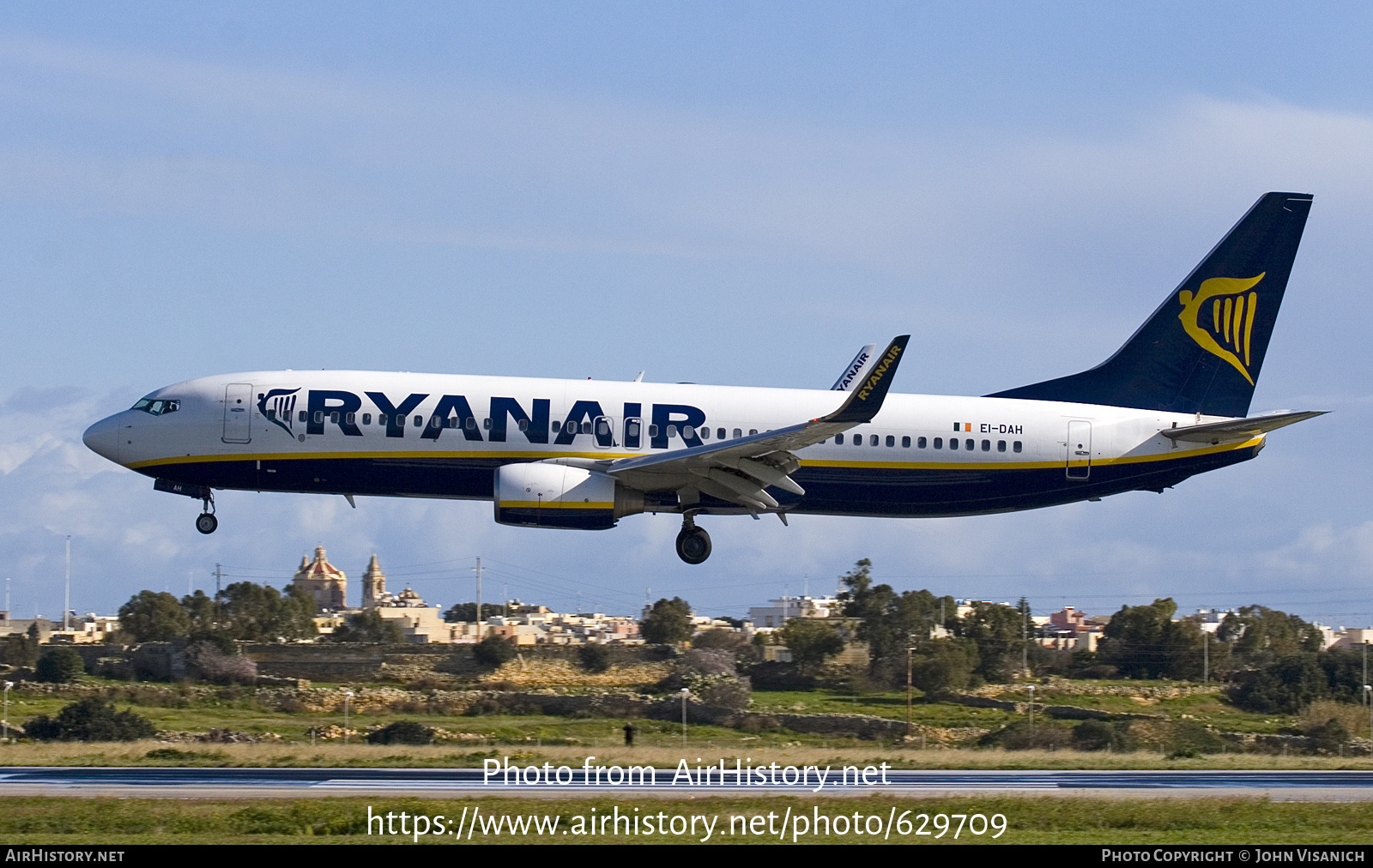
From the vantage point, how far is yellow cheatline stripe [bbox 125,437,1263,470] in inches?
1578

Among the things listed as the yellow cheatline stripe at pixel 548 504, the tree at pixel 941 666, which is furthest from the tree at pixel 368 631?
the yellow cheatline stripe at pixel 548 504

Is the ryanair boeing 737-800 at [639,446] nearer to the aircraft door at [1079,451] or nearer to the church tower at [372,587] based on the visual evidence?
the aircraft door at [1079,451]

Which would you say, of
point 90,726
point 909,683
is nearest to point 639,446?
point 90,726

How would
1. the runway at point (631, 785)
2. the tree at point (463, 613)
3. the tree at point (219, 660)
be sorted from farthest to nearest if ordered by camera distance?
1. the tree at point (463, 613)
2. the tree at point (219, 660)
3. the runway at point (631, 785)

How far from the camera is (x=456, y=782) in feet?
114

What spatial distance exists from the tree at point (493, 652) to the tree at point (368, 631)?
596 centimetres

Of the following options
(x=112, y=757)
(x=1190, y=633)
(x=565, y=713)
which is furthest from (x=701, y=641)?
(x=112, y=757)

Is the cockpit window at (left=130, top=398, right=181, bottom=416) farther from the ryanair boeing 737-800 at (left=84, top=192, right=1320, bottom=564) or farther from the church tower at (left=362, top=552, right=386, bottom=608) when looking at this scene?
the church tower at (left=362, top=552, right=386, bottom=608)

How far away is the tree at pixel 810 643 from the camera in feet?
232

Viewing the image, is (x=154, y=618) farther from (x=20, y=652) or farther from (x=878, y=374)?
(x=878, y=374)

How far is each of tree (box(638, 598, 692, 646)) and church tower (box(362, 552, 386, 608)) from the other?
15275mm

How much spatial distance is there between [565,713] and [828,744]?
10756 mm

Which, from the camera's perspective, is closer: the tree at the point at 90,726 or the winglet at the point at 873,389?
the winglet at the point at 873,389
